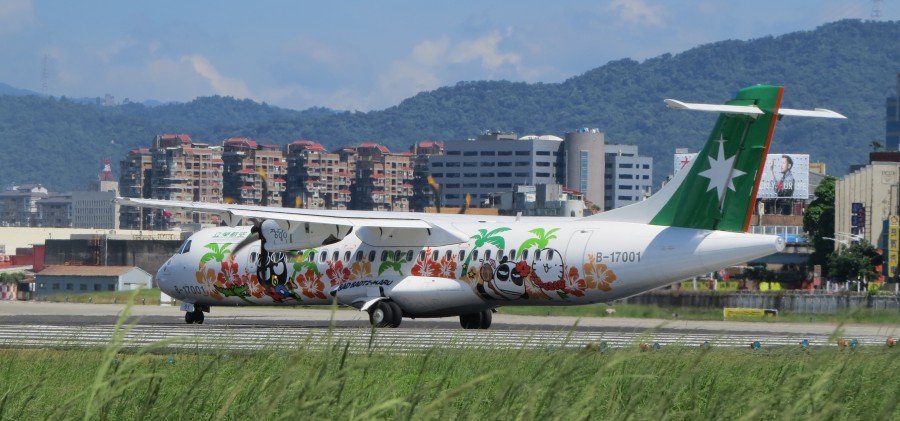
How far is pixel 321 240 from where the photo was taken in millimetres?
36375

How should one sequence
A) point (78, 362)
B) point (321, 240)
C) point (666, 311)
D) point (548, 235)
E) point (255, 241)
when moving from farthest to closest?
point (666, 311) < point (255, 241) < point (321, 240) < point (548, 235) < point (78, 362)

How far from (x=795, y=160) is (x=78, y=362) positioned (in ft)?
477

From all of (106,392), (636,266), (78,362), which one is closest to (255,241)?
(636,266)

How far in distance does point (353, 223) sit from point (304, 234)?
4.53 feet

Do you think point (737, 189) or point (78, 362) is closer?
point (78, 362)

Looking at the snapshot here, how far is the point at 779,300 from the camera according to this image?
62031 millimetres

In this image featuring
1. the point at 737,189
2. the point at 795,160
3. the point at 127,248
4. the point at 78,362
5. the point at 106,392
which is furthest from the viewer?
the point at 795,160

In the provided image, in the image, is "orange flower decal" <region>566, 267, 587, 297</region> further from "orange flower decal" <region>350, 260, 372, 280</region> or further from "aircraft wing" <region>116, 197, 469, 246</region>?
"orange flower decal" <region>350, 260, 372, 280</region>

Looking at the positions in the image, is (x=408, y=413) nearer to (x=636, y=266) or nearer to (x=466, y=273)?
(x=636, y=266)

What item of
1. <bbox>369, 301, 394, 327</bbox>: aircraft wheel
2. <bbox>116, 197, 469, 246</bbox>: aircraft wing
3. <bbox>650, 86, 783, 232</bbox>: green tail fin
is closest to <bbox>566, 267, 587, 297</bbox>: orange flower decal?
<bbox>650, 86, 783, 232</bbox>: green tail fin

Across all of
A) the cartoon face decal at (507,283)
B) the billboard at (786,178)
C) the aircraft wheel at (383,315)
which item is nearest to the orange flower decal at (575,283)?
the cartoon face decal at (507,283)

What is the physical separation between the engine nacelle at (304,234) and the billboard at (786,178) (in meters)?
126

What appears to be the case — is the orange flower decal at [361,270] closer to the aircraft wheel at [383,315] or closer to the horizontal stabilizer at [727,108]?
the aircraft wheel at [383,315]

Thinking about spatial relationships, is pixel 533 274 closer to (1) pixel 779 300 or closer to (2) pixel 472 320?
(2) pixel 472 320
